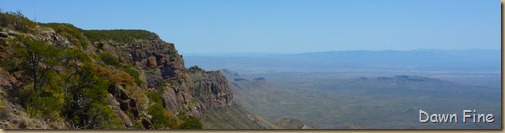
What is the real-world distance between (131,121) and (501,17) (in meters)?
15.8

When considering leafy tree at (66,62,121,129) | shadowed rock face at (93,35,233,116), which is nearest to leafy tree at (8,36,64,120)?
leafy tree at (66,62,121,129)

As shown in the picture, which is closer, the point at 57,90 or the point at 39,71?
the point at 39,71

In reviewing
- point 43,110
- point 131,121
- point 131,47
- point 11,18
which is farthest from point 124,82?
point 131,47

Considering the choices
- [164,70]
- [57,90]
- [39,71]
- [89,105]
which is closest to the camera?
[89,105]

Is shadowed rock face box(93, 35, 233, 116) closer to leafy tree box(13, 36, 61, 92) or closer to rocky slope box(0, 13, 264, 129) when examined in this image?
rocky slope box(0, 13, 264, 129)

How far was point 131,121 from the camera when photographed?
72.9ft

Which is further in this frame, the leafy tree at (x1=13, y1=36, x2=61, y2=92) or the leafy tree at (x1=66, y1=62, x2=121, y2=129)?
the leafy tree at (x1=13, y1=36, x2=61, y2=92)

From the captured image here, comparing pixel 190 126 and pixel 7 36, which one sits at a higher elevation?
pixel 7 36

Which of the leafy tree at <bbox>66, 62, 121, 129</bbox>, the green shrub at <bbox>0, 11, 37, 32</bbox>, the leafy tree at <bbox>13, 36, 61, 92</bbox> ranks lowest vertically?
the leafy tree at <bbox>66, 62, 121, 129</bbox>

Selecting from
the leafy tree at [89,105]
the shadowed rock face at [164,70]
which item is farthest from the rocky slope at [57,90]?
the shadowed rock face at [164,70]

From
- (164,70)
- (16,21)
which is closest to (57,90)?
(16,21)

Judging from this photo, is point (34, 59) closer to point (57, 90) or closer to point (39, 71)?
point (39, 71)

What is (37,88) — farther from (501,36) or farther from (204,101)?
(204,101)

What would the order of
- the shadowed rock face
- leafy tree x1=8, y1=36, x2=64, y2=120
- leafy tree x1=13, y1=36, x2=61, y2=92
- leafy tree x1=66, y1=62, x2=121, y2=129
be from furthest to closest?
the shadowed rock face, leafy tree x1=13, y1=36, x2=61, y2=92, leafy tree x1=66, y1=62, x2=121, y2=129, leafy tree x1=8, y1=36, x2=64, y2=120
